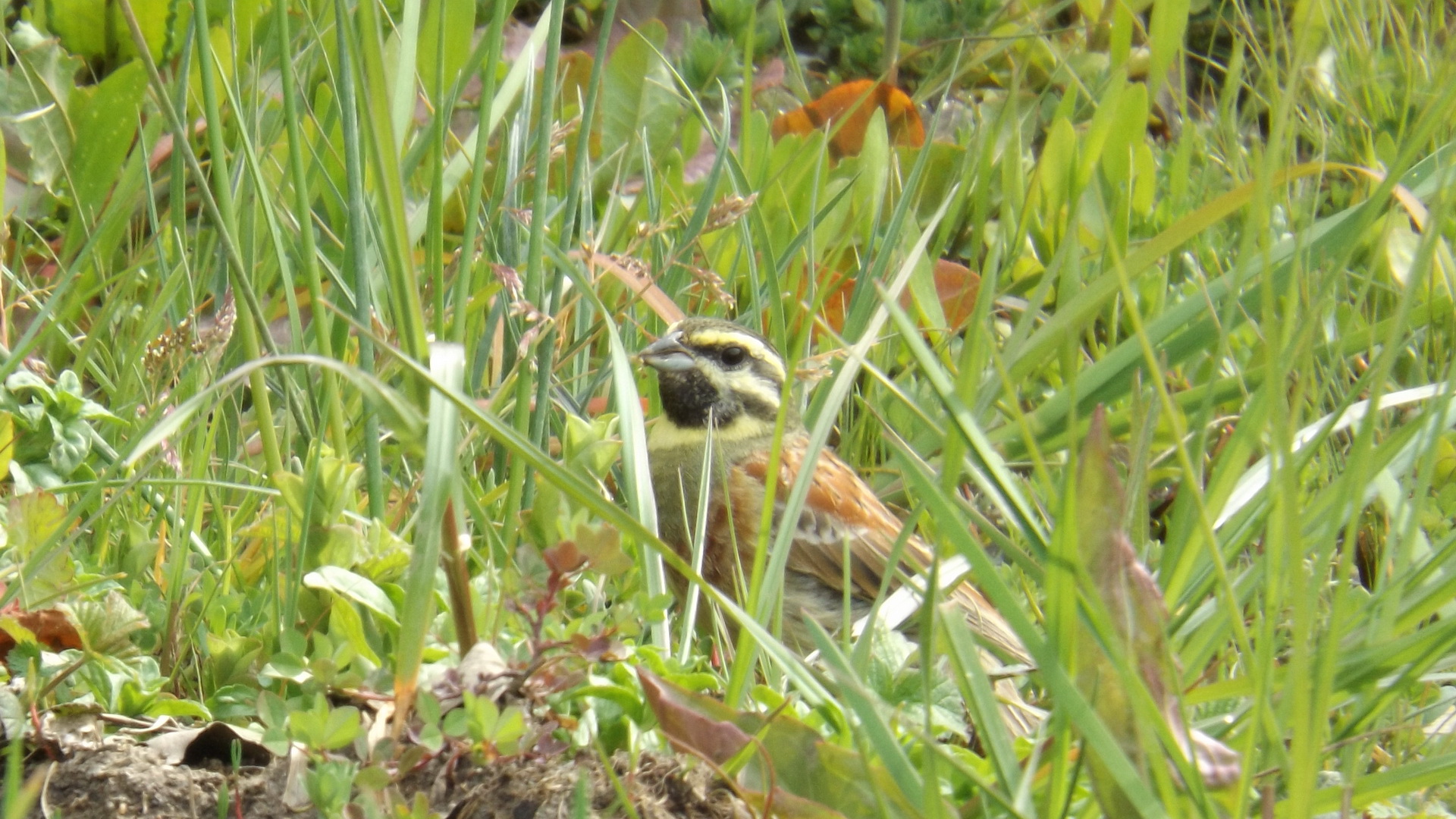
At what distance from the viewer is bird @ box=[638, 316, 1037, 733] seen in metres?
3.50

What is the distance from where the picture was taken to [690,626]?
7.41 feet

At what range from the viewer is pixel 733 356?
142 inches

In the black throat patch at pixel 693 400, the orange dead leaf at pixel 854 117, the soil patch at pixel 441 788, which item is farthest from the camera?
the orange dead leaf at pixel 854 117

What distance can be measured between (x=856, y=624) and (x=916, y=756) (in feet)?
5.13

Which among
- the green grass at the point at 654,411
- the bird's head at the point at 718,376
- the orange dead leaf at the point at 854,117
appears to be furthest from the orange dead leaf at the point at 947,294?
the orange dead leaf at the point at 854,117

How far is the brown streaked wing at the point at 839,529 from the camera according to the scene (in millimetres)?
3682

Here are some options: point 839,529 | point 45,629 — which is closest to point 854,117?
point 839,529

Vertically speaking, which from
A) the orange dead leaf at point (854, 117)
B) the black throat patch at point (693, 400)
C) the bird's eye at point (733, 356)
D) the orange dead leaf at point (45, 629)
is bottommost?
the black throat patch at point (693, 400)

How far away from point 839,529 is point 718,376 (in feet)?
1.65

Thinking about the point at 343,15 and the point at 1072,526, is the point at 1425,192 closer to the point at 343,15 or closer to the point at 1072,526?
the point at 1072,526

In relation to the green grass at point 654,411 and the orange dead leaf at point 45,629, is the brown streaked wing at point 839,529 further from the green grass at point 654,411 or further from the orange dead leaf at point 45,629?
the orange dead leaf at point 45,629

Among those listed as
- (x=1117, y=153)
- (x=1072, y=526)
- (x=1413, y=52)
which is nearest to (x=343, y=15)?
(x=1072, y=526)

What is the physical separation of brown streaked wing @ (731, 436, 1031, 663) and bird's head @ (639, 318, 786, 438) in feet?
0.38

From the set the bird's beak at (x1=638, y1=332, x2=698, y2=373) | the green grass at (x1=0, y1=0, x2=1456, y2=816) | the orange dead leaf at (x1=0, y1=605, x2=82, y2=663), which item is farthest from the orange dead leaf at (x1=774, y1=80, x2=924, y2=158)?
the orange dead leaf at (x1=0, y1=605, x2=82, y2=663)
